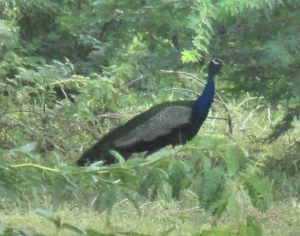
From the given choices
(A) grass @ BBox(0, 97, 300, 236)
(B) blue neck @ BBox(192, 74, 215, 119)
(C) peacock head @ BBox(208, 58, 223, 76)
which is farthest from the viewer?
(C) peacock head @ BBox(208, 58, 223, 76)

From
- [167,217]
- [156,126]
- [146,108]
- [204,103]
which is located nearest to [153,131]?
[156,126]

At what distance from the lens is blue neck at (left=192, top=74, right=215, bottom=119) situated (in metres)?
3.51

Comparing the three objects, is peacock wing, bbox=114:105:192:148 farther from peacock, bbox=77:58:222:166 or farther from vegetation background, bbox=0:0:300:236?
vegetation background, bbox=0:0:300:236

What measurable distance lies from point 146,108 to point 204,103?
0.70 m

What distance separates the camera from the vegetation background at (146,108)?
92 centimetres

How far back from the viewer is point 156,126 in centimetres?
340

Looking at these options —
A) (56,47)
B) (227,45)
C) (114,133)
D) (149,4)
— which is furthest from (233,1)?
(56,47)

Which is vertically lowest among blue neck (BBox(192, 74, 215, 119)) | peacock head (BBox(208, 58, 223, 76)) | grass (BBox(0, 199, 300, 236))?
grass (BBox(0, 199, 300, 236))

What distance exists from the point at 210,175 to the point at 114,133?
254cm

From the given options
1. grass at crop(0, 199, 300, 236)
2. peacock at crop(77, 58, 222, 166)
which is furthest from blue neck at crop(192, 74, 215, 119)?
grass at crop(0, 199, 300, 236)

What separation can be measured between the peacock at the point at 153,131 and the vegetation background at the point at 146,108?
0.18 metres

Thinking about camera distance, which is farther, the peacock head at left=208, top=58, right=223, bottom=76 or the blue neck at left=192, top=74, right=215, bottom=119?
the peacock head at left=208, top=58, right=223, bottom=76

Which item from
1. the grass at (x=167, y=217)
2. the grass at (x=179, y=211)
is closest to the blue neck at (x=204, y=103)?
the grass at (x=179, y=211)

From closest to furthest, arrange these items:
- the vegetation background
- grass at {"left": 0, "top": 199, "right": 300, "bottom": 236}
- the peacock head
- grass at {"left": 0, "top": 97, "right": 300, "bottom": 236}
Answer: the vegetation background
grass at {"left": 0, "top": 97, "right": 300, "bottom": 236}
grass at {"left": 0, "top": 199, "right": 300, "bottom": 236}
the peacock head
